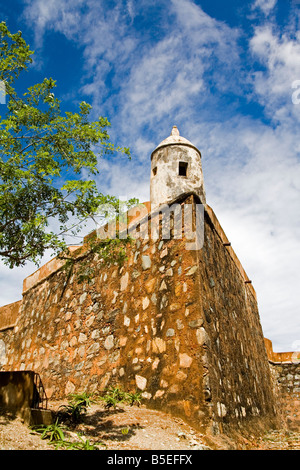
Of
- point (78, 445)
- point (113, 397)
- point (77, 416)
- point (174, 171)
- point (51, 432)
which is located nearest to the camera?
point (78, 445)

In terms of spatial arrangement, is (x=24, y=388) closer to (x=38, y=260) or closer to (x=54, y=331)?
(x=38, y=260)

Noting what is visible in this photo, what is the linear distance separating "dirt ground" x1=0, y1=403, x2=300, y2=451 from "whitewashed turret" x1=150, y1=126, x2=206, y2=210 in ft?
10.6

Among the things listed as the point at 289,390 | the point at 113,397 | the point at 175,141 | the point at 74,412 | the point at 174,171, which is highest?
the point at 175,141

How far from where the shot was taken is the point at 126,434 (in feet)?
11.6

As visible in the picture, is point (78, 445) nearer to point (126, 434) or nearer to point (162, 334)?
point (126, 434)

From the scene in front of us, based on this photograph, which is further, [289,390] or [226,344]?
[289,390]

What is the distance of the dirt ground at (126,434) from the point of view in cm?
309

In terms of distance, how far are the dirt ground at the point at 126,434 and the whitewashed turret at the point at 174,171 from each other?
3238 mm

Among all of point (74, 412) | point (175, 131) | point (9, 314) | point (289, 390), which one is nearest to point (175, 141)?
point (175, 131)

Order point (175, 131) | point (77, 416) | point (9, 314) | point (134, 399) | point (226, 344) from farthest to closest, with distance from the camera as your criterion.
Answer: point (9, 314) < point (175, 131) < point (226, 344) < point (134, 399) < point (77, 416)

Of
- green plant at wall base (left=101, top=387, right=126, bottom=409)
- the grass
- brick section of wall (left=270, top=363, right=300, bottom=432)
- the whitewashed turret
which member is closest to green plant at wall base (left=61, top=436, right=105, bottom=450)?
the grass

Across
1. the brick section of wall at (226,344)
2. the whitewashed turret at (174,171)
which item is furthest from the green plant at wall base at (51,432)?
the whitewashed turret at (174,171)

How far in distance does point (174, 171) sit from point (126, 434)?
4.23 m

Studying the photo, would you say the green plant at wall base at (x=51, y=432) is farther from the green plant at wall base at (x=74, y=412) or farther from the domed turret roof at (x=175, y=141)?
the domed turret roof at (x=175, y=141)
